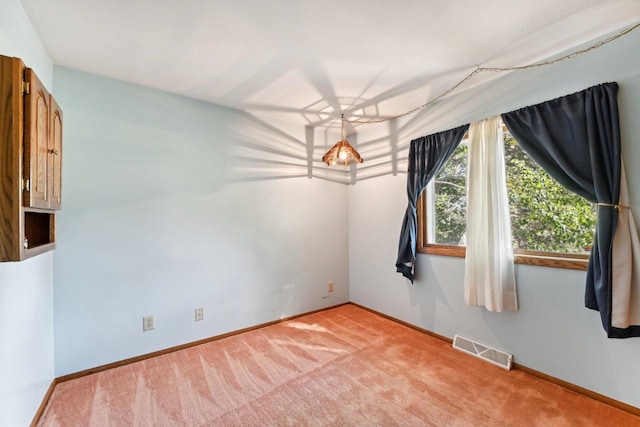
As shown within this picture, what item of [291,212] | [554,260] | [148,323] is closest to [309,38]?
[291,212]

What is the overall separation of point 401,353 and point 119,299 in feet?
8.50

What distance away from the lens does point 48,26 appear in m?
1.75

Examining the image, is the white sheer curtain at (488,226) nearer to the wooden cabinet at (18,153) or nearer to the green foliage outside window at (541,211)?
the green foliage outside window at (541,211)

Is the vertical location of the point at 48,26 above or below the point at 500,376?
above

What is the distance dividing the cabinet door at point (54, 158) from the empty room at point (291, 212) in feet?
0.11

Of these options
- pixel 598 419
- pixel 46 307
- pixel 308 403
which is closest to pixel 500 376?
pixel 598 419

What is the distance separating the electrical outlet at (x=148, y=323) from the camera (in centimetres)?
248

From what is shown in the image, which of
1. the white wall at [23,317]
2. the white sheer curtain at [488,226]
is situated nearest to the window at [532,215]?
the white sheer curtain at [488,226]

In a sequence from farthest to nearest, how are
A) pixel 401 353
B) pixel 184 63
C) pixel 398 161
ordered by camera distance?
pixel 398 161, pixel 401 353, pixel 184 63

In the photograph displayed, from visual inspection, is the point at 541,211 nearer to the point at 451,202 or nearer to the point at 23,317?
the point at 451,202

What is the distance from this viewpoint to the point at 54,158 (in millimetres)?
1412

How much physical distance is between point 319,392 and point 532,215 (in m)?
2.24

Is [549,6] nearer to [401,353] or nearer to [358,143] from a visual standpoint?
[358,143]


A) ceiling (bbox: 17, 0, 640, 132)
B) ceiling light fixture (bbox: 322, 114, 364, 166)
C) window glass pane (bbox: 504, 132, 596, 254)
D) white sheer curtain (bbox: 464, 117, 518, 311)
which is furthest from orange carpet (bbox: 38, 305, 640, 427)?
ceiling (bbox: 17, 0, 640, 132)
